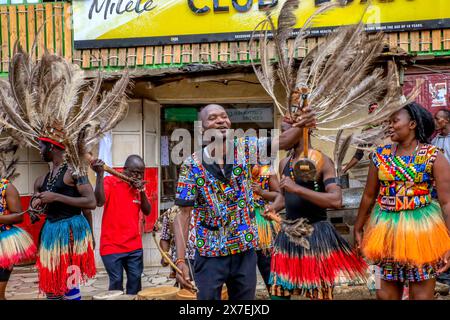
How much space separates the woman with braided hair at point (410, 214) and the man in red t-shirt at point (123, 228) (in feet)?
9.26

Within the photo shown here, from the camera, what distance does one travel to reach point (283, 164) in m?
4.52

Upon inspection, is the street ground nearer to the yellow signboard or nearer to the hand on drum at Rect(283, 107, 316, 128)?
the hand on drum at Rect(283, 107, 316, 128)

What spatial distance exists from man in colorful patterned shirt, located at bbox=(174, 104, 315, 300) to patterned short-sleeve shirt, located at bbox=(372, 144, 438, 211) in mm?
788

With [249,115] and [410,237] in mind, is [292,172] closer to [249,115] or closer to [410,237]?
[410,237]

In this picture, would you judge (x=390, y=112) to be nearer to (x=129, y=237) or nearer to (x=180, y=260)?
(x=180, y=260)

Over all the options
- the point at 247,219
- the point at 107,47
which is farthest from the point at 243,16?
the point at 247,219

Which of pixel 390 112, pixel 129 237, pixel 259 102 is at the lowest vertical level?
pixel 129 237

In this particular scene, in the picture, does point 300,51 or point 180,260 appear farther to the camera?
point 300,51

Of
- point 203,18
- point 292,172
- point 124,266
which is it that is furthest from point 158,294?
point 203,18

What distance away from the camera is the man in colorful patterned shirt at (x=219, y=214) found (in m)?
3.70

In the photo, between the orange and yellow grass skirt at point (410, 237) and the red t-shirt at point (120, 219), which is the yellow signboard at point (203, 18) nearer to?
the red t-shirt at point (120, 219)

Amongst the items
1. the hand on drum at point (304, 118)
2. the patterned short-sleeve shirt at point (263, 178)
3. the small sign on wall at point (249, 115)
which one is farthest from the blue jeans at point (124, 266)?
the small sign on wall at point (249, 115)

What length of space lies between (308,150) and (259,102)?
4.97 metres

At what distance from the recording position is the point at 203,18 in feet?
28.4
